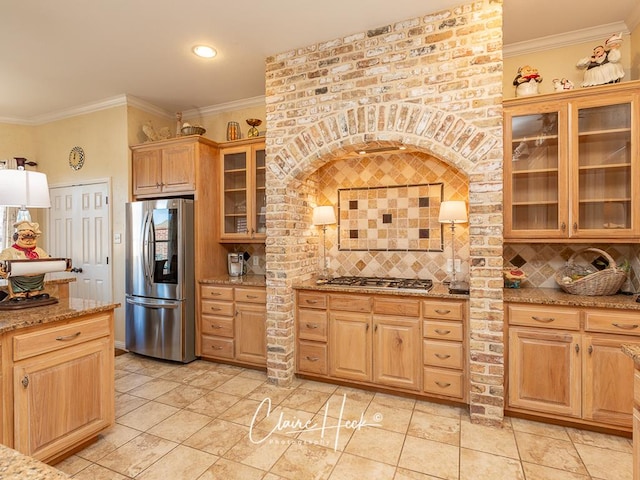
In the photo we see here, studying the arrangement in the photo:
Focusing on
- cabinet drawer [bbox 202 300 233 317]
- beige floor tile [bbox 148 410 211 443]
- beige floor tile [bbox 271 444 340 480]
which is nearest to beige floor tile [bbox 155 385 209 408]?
beige floor tile [bbox 148 410 211 443]

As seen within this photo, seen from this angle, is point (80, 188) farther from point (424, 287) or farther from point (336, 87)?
point (424, 287)

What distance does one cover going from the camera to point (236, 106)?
14.4 feet

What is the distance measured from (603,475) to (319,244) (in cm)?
274

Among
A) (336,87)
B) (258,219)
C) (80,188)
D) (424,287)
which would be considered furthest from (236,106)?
(424,287)

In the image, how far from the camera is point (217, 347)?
3.69m

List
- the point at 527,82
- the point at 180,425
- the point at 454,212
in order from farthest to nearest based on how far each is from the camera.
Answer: the point at 454,212 → the point at 527,82 → the point at 180,425

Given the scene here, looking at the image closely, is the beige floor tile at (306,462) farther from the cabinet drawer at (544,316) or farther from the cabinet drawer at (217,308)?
the cabinet drawer at (217,308)

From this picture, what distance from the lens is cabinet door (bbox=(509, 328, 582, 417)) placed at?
2410mm

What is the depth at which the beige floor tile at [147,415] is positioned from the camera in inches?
99.7

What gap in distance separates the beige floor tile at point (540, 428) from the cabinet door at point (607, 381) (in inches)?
7.8

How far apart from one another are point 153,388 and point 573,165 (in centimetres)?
387

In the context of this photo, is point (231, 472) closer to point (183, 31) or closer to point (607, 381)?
point (607, 381)

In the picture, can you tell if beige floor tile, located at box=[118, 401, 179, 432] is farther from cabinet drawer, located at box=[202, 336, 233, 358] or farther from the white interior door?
the white interior door

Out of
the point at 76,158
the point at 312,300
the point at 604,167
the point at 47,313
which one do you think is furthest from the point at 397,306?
the point at 76,158
